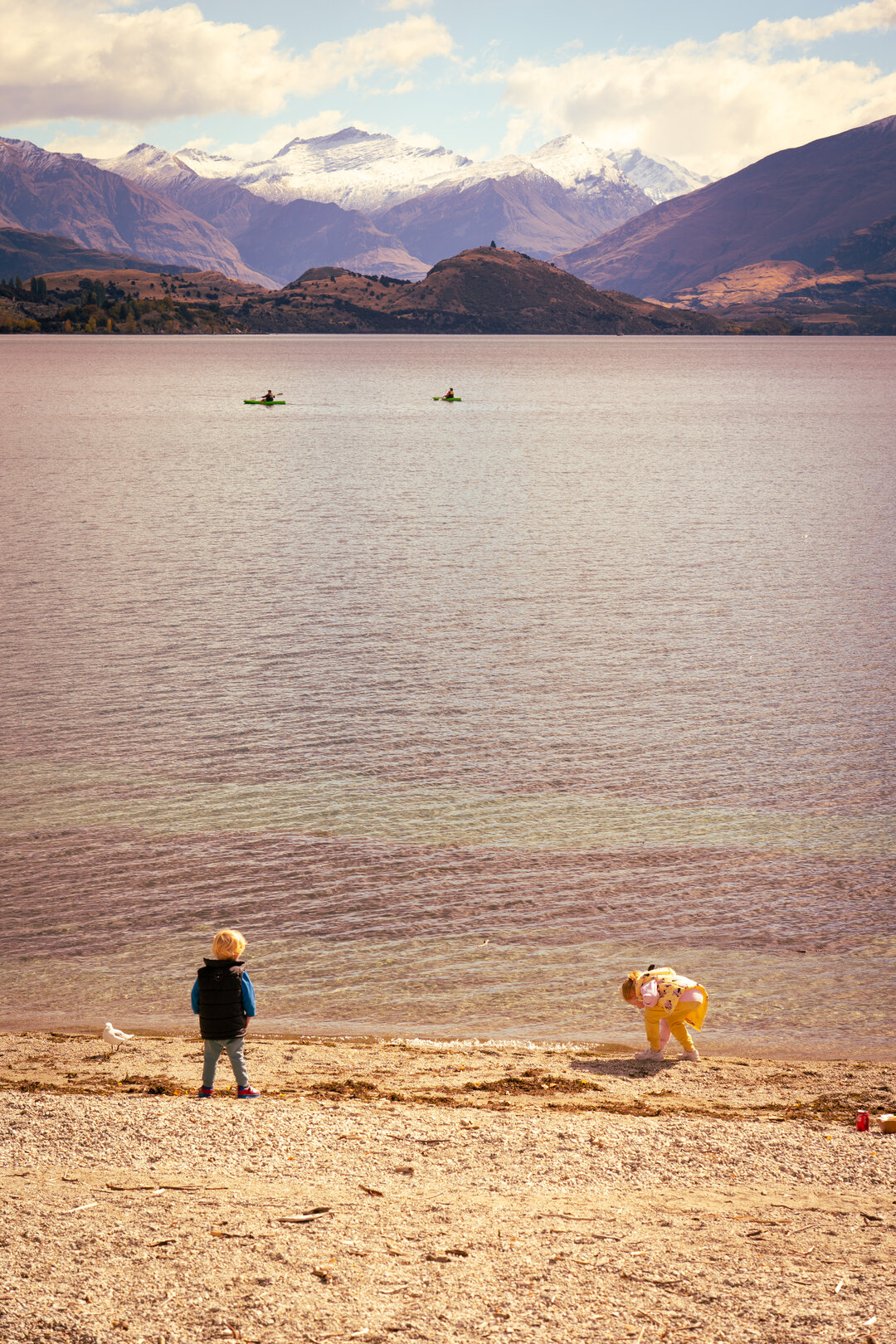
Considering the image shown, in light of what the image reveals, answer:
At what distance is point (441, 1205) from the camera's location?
10.7 metres

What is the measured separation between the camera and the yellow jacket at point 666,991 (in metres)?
15.6

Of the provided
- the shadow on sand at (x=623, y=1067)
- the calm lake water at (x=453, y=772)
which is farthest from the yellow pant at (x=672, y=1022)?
the calm lake water at (x=453, y=772)

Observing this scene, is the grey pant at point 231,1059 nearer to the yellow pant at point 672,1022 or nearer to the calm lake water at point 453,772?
the calm lake water at point 453,772

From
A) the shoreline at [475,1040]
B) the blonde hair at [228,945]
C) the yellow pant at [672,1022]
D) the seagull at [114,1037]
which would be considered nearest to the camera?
the blonde hair at [228,945]

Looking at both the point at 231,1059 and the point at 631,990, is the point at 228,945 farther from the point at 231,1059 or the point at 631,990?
the point at 631,990

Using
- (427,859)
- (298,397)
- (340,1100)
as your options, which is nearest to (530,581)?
(427,859)

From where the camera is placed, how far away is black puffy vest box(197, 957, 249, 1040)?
13.9m

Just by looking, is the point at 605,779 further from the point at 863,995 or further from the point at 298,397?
the point at 298,397

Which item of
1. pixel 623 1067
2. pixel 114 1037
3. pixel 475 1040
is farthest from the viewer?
pixel 475 1040

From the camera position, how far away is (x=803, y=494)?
81.0 m

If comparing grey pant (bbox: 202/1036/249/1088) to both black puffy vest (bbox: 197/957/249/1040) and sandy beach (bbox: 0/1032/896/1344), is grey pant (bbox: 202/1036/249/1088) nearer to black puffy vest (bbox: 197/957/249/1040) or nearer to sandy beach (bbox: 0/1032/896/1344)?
black puffy vest (bbox: 197/957/249/1040)

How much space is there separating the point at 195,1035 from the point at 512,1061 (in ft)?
15.6

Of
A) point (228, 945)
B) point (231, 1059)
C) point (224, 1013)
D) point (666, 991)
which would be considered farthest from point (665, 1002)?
point (228, 945)

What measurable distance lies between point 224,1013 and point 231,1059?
0.63 m
